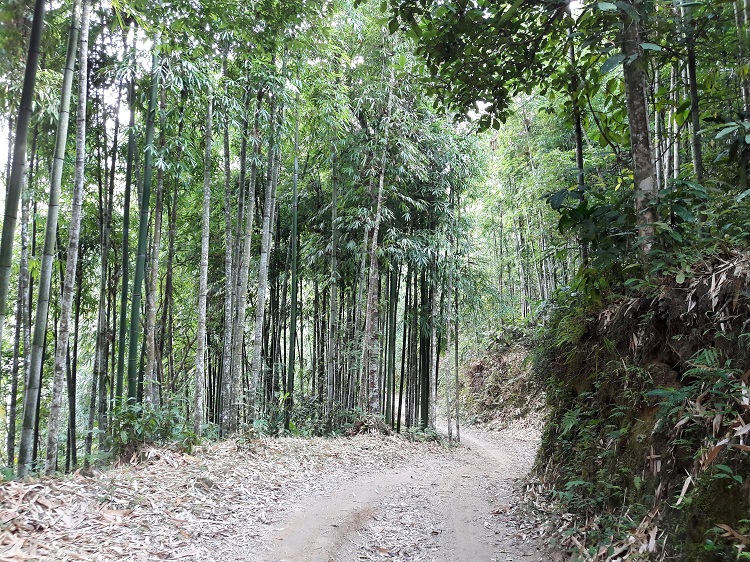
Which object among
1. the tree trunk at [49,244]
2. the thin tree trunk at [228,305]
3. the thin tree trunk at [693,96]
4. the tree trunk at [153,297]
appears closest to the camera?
the thin tree trunk at [693,96]

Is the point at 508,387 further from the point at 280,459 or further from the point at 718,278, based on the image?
the point at 718,278

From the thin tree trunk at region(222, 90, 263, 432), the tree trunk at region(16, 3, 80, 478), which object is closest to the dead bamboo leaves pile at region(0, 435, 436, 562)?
the tree trunk at region(16, 3, 80, 478)

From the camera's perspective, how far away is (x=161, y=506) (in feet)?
11.5

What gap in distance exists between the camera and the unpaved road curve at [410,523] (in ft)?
10.2

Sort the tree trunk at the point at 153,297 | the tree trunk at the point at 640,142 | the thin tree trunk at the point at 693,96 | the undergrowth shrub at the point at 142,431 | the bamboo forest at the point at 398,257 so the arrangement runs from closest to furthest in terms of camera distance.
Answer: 1. the bamboo forest at the point at 398,257
2. the tree trunk at the point at 640,142
3. the thin tree trunk at the point at 693,96
4. the undergrowth shrub at the point at 142,431
5. the tree trunk at the point at 153,297

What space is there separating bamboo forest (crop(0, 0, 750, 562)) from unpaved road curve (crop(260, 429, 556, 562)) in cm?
3

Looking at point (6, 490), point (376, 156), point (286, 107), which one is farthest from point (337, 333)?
point (6, 490)

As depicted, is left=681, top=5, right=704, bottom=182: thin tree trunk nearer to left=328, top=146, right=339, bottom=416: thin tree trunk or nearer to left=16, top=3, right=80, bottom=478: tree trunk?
left=16, top=3, right=80, bottom=478: tree trunk

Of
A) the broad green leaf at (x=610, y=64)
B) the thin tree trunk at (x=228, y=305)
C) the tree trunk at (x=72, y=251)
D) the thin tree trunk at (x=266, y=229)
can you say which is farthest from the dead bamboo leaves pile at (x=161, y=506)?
the broad green leaf at (x=610, y=64)

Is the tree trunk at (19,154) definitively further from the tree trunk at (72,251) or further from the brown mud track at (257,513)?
the brown mud track at (257,513)

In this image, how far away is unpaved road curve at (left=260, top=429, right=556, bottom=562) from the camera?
122 inches

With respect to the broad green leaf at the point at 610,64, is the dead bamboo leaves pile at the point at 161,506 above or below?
below

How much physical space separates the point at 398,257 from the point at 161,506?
18.2 ft

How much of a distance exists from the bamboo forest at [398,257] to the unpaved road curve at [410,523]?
0.10 ft
